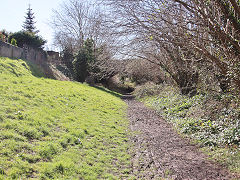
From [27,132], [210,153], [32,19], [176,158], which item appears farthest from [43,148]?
[32,19]

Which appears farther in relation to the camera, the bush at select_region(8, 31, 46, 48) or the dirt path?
the bush at select_region(8, 31, 46, 48)

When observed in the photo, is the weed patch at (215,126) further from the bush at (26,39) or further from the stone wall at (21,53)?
the bush at (26,39)

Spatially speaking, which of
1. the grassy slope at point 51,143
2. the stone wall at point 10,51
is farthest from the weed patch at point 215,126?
the stone wall at point 10,51

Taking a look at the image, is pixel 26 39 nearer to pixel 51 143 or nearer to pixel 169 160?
pixel 51 143

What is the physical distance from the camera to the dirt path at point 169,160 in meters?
4.38

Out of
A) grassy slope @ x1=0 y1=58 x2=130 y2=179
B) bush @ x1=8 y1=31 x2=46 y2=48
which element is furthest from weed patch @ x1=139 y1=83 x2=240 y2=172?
bush @ x1=8 y1=31 x2=46 y2=48

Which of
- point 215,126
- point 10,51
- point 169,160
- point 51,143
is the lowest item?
point 169,160

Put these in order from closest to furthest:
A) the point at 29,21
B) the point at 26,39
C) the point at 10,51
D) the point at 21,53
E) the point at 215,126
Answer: the point at 215,126 < the point at 10,51 < the point at 21,53 < the point at 26,39 < the point at 29,21

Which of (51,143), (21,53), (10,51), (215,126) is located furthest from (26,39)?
(215,126)

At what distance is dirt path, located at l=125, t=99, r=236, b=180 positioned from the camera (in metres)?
4.38

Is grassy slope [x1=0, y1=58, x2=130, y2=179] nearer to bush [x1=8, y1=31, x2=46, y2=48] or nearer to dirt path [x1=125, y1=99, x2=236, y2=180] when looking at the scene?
dirt path [x1=125, y1=99, x2=236, y2=180]

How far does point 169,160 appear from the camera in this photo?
17.0 ft

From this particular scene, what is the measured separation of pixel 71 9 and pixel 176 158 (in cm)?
3001

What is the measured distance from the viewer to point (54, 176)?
12.1 feet
